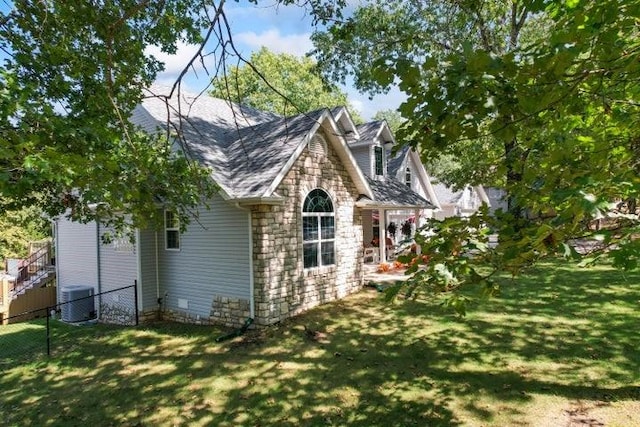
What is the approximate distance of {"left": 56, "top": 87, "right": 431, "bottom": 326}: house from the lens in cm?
1004

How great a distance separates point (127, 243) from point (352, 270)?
689cm

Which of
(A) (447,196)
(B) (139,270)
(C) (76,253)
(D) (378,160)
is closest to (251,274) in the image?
(B) (139,270)

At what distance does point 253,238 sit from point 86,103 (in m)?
4.70

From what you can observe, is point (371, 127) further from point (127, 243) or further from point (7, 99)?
point (7, 99)

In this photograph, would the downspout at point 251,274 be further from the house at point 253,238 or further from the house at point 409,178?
the house at point 409,178

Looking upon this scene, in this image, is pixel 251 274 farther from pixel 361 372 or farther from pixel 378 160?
pixel 378 160

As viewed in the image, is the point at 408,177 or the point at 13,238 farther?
the point at 13,238

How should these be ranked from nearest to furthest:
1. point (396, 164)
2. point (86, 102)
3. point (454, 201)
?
point (86, 102)
point (396, 164)
point (454, 201)

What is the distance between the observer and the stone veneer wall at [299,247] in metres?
9.95

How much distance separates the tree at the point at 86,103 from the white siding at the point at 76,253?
622 centimetres

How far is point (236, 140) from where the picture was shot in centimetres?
1284

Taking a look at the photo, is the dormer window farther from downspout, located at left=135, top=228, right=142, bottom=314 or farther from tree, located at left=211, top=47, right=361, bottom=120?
tree, located at left=211, top=47, right=361, bottom=120

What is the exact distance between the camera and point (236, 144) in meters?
12.5

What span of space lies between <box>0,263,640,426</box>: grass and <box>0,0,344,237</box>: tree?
9.78 ft
